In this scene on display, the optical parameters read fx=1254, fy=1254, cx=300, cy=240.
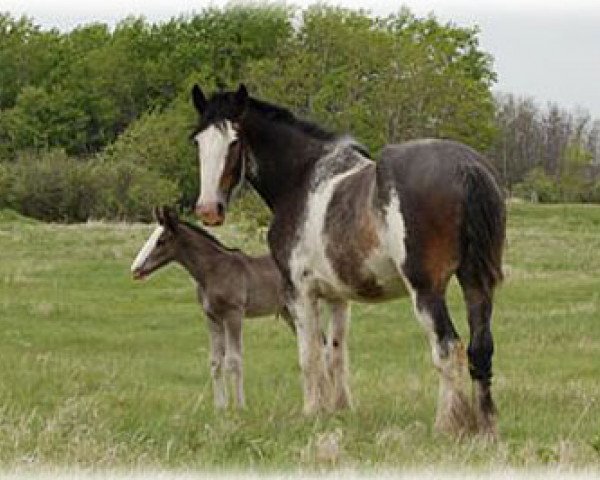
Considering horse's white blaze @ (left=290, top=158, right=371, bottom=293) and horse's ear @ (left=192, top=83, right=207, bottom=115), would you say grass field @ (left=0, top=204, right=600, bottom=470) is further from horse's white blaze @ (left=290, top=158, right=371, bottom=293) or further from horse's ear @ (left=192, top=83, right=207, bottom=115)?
horse's ear @ (left=192, top=83, right=207, bottom=115)

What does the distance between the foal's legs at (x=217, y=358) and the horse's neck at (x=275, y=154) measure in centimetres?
329

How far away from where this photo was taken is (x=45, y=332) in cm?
1952

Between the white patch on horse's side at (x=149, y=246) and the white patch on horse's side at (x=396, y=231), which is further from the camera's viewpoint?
the white patch on horse's side at (x=149, y=246)

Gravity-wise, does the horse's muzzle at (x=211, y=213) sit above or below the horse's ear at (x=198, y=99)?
below

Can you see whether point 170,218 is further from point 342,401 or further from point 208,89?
point 208,89

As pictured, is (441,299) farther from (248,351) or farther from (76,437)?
(248,351)

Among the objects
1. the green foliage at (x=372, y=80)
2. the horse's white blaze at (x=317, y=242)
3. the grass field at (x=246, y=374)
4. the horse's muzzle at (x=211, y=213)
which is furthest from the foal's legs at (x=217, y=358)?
the green foliage at (x=372, y=80)

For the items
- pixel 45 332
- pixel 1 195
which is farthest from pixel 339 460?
pixel 1 195

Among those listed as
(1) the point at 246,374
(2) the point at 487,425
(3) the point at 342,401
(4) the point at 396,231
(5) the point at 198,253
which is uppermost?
(4) the point at 396,231

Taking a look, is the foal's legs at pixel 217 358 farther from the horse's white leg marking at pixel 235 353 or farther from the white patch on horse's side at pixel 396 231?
the white patch on horse's side at pixel 396 231

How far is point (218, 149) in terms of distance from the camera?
894 cm

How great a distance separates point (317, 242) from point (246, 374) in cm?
720

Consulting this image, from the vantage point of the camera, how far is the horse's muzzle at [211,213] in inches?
346

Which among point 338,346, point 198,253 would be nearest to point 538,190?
point 198,253
